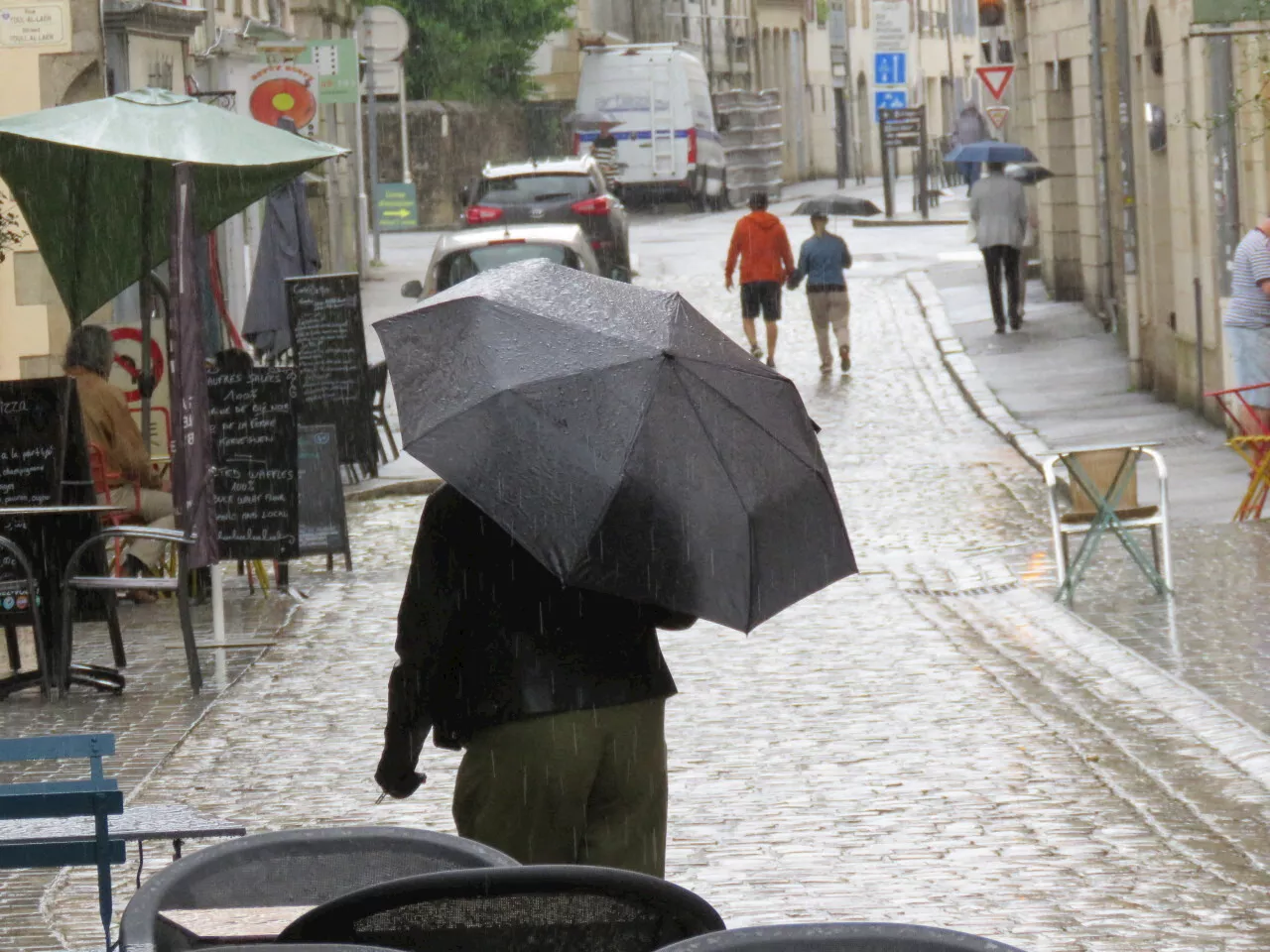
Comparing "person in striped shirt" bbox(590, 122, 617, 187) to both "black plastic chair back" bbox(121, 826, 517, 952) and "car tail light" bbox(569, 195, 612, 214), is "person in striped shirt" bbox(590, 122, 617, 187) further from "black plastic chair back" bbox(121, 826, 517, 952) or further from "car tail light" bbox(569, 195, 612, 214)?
"black plastic chair back" bbox(121, 826, 517, 952)

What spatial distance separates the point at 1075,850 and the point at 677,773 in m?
1.73

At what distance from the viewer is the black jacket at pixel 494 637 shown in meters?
4.55

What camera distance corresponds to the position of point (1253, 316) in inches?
571

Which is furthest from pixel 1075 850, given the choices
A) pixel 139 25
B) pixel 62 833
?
pixel 139 25

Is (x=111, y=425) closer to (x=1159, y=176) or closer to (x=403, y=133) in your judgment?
(x=1159, y=176)

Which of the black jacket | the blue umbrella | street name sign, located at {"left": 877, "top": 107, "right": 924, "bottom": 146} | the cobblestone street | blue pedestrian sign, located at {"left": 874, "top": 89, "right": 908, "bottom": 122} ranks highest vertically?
blue pedestrian sign, located at {"left": 874, "top": 89, "right": 908, "bottom": 122}

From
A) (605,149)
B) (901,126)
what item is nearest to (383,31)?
(605,149)

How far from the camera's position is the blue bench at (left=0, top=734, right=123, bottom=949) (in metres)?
4.12

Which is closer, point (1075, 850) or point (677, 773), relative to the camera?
point (1075, 850)

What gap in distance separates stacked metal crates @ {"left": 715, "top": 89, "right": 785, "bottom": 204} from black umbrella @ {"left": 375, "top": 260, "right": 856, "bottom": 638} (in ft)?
161

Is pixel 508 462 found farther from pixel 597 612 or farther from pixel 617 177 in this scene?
pixel 617 177

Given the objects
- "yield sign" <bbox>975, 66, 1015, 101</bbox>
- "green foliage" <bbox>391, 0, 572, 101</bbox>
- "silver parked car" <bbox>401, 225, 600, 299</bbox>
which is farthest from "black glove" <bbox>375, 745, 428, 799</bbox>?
"green foliage" <bbox>391, 0, 572, 101</bbox>

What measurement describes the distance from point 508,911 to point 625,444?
4.55 feet

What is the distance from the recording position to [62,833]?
186 inches
